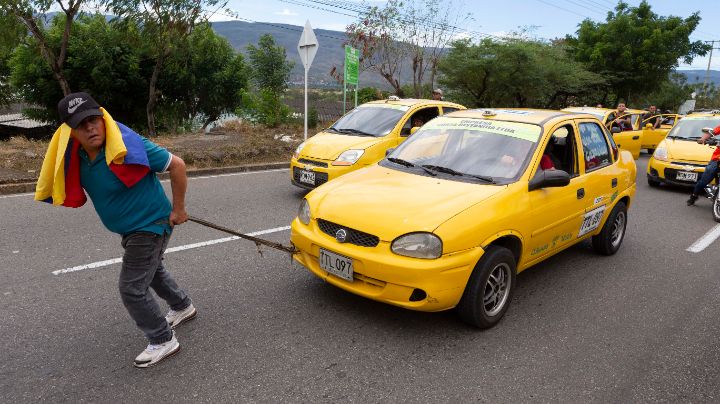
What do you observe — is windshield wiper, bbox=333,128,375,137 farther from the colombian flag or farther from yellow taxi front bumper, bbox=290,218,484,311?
the colombian flag

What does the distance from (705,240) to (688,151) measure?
416 cm

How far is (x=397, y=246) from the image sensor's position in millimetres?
3332

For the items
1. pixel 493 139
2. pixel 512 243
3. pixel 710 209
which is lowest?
pixel 710 209

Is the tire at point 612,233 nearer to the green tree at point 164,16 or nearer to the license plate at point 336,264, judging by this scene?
the license plate at point 336,264

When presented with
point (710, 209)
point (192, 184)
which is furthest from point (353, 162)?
point (710, 209)

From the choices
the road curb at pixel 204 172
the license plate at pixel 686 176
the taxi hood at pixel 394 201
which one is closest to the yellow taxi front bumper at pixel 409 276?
the taxi hood at pixel 394 201

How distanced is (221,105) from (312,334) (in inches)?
1038

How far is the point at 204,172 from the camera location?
9531mm

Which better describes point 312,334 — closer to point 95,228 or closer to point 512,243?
point 512,243

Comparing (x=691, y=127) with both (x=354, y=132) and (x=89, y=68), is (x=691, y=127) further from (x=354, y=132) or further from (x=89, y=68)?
(x=89, y=68)

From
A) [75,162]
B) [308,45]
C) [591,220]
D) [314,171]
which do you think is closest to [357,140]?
[314,171]

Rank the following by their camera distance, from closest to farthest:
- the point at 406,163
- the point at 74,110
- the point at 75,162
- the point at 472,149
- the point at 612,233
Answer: the point at 74,110
the point at 75,162
the point at 472,149
the point at 406,163
the point at 612,233

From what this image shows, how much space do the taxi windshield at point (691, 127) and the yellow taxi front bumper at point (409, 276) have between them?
9.55 metres

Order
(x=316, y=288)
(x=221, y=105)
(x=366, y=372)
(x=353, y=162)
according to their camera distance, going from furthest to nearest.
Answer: (x=221, y=105) → (x=353, y=162) → (x=316, y=288) → (x=366, y=372)
